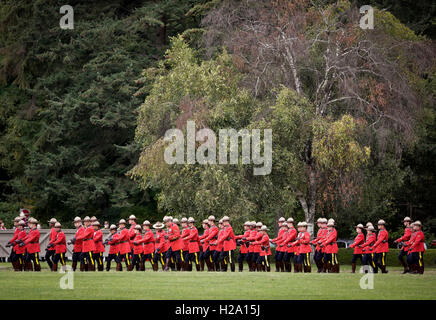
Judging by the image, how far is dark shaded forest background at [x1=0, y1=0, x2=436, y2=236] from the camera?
151ft

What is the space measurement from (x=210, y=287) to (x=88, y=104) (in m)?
27.7

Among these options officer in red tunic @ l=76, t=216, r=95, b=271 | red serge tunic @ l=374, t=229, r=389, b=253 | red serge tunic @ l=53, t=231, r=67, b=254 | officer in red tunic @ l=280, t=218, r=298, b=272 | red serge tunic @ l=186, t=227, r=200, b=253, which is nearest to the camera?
red serge tunic @ l=374, t=229, r=389, b=253

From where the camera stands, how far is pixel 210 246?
27516mm

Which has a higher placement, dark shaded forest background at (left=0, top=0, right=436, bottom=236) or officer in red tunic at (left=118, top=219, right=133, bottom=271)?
dark shaded forest background at (left=0, top=0, right=436, bottom=236)

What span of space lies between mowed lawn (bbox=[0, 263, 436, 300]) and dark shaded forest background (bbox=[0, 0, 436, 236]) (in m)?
21.0

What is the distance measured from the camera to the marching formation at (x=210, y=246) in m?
26.4

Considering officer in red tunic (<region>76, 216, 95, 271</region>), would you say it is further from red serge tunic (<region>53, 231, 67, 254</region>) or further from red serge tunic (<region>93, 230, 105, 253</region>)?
red serge tunic (<region>53, 231, 67, 254</region>)

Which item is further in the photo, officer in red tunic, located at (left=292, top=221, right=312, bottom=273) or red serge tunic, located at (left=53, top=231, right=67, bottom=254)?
red serge tunic, located at (left=53, top=231, right=67, bottom=254)

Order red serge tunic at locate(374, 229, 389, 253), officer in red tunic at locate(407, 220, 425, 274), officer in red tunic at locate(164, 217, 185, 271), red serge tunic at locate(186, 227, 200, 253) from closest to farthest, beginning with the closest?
officer in red tunic at locate(407, 220, 425, 274)
red serge tunic at locate(374, 229, 389, 253)
officer in red tunic at locate(164, 217, 185, 271)
red serge tunic at locate(186, 227, 200, 253)

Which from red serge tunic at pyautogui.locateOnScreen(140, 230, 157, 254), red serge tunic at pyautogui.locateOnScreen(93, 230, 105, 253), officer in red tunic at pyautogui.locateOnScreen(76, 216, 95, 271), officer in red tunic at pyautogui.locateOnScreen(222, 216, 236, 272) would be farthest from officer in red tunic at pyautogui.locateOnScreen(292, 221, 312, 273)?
officer in red tunic at pyautogui.locateOnScreen(76, 216, 95, 271)

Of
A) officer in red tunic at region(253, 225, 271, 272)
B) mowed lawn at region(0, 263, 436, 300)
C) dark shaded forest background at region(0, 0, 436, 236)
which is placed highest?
dark shaded forest background at region(0, 0, 436, 236)

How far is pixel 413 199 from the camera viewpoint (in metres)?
46.0

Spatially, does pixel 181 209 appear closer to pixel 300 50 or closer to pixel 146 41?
pixel 300 50

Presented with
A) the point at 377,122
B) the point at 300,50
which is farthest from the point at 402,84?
the point at 300,50
